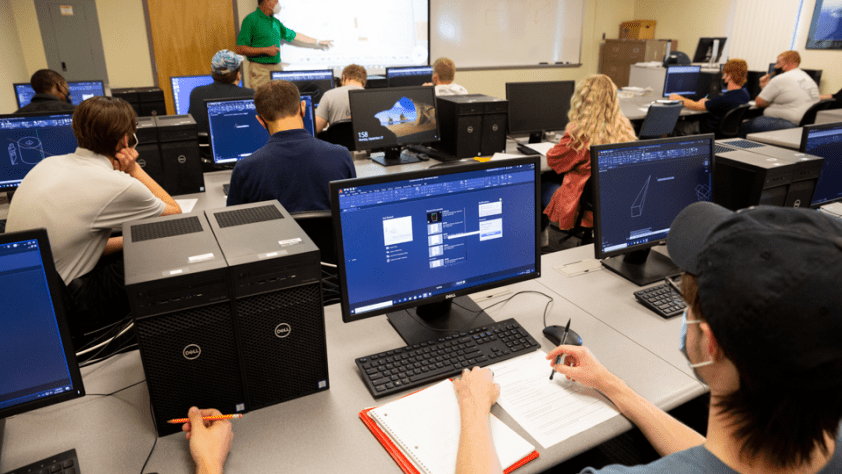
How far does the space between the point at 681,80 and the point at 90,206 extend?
641 centimetres

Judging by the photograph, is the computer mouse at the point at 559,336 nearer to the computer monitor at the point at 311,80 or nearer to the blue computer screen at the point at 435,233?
the blue computer screen at the point at 435,233

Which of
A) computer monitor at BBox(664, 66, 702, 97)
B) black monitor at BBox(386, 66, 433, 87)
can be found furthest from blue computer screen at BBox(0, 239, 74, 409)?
computer monitor at BBox(664, 66, 702, 97)

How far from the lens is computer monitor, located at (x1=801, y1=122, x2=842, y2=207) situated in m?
2.26

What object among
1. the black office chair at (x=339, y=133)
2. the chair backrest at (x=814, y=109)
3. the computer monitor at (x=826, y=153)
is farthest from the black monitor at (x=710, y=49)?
the black office chair at (x=339, y=133)

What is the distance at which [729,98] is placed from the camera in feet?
18.4

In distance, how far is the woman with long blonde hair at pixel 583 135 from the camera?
2.87m

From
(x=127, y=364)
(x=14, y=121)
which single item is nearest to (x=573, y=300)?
(x=127, y=364)

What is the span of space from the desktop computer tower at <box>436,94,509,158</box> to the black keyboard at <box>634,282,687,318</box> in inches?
80.0

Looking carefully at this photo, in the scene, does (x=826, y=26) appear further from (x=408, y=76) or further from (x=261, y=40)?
(x=261, y=40)

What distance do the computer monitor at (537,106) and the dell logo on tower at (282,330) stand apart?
121 inches

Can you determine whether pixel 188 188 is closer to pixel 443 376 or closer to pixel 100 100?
pixel 100 100

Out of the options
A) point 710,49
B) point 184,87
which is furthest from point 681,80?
point 184,87

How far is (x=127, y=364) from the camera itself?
132cm

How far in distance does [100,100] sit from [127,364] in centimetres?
132
